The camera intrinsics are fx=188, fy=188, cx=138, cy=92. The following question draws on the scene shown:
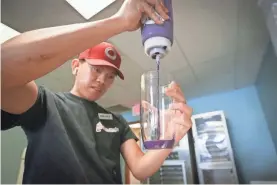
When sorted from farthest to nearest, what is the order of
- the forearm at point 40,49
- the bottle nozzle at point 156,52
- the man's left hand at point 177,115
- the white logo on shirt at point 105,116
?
1. the white logo on shirt at point 105,116
2. the man's left hand at point 177,115
3. the bottle nozzle at point 156,52
4. the forearm at point 40,49

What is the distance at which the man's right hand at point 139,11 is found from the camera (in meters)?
0.42

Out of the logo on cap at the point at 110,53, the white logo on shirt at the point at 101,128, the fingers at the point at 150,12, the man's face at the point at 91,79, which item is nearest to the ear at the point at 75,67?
the man's face at the point at 91,79

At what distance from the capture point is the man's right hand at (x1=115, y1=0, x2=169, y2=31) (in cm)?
42

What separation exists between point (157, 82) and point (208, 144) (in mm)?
1003

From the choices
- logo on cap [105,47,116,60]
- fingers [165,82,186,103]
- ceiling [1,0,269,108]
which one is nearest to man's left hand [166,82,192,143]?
fingers [165,82,186,103]

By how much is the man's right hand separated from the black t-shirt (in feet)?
0.90

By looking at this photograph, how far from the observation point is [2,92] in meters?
0.33

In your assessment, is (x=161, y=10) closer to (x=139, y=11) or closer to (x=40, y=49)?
(x=139, y=11)

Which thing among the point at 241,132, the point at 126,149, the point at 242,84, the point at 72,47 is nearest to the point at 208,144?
the point at 241,132

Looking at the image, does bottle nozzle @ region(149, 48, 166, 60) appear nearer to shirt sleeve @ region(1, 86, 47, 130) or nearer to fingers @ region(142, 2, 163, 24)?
fingers @ region(142, 2, 163, 24)

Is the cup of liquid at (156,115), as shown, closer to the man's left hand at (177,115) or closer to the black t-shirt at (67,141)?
the man's left hand at (177,115)

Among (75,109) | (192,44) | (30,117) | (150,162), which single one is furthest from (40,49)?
(192,44)

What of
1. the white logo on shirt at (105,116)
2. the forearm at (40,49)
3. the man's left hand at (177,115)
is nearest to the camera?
the forearm at (40,49)

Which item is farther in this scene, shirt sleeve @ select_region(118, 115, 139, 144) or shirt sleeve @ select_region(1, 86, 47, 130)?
shirt sleeve @ select_region(118, 115, 139, 144)
